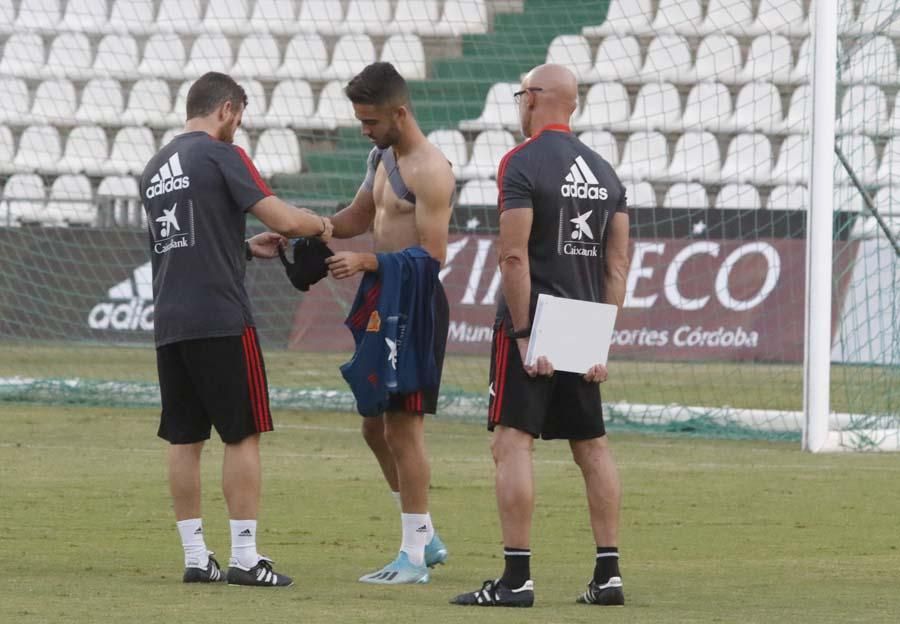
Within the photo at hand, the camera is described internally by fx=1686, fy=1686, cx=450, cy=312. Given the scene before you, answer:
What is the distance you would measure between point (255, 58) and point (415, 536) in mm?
12831

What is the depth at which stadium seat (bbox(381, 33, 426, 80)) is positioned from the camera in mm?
18000

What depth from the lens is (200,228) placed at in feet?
20.0

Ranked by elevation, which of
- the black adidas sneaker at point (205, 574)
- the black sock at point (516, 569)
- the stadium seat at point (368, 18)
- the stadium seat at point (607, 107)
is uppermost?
the stadium seat at point (368, 18)

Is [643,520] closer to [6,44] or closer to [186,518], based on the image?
[186,518]

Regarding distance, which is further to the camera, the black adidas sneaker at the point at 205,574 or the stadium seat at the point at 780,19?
the stadium seat at the point at 780,19

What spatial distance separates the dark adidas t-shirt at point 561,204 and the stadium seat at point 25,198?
1233cm

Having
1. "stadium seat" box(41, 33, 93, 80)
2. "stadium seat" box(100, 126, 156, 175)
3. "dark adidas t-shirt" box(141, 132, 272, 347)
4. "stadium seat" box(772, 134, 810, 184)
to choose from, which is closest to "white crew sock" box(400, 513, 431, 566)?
"dark adidas t-shirt" box(141, 132, 272, 347)

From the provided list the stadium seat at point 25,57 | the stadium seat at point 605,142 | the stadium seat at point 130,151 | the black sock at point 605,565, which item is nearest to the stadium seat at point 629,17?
the stadium seat at point 605,142

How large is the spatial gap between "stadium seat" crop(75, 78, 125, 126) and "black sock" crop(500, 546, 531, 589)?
14.3m

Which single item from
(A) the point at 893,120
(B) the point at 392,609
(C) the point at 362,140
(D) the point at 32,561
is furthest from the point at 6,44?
(B) the point at 392,609

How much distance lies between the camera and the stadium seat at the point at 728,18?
1541 cm

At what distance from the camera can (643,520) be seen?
815cm

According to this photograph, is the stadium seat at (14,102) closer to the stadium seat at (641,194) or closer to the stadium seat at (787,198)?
the stadium seat at (641,194)

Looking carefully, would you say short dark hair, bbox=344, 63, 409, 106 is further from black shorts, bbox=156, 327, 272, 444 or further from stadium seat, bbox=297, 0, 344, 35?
stadium seat, bbox=297, 0, 344, 35
